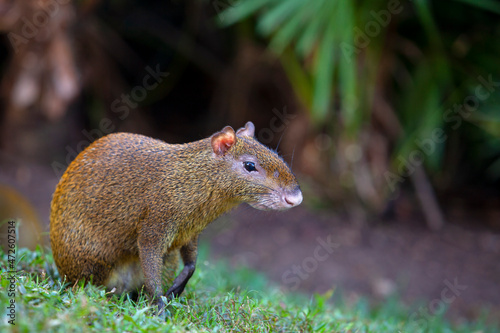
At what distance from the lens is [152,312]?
3.24 m

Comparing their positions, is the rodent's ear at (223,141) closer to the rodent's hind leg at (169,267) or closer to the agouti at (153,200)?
the agouti at (153,200)

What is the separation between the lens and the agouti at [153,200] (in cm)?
330

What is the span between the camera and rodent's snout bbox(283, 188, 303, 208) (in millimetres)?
3232

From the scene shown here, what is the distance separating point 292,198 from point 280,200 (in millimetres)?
78

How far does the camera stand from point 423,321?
501 centimetres

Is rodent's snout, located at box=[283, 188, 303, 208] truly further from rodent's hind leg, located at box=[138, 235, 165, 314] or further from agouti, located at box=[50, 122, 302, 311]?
rodent's hind leg, located at box=[138, 235, 165, 314]

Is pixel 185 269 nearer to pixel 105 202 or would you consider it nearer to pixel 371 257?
pixel 105 202

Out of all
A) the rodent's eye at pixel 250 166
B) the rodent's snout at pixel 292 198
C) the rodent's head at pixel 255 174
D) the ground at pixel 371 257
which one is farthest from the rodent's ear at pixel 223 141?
the ground at pixel 371 257

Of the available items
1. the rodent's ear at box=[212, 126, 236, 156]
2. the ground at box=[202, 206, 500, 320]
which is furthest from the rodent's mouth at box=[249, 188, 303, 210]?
the ground at box=[202, 206, 500, 320]

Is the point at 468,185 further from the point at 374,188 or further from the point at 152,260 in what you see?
the point at 152,260

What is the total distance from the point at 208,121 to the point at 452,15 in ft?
13.9

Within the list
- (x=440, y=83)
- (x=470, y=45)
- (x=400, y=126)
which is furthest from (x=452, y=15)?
(x=400, y=126)

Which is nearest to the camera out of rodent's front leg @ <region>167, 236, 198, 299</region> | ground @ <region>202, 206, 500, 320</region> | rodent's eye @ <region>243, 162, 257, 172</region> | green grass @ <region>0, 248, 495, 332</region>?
green grass @ <region>0, 248, 495, 332</region>

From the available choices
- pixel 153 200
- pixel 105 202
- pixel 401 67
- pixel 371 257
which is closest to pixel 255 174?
pixel 153 200
